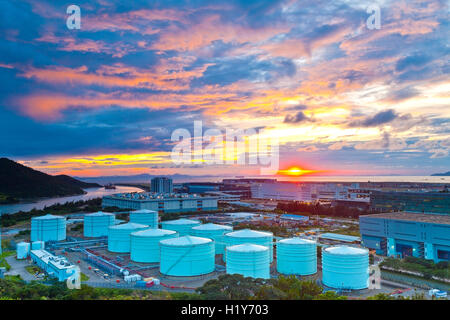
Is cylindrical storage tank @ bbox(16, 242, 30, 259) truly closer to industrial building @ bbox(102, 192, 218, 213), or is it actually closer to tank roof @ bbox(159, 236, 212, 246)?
tank roof @ bbox(159, 236, 212, 246)

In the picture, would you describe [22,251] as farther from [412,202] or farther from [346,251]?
[412,202]

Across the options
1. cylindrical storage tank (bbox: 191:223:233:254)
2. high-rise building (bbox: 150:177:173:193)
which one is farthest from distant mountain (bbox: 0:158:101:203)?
cylindrical storage tank (bbox: 191:223:233:254)

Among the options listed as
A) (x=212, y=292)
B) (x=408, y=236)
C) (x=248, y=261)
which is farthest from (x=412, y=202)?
(x=212, y=292)

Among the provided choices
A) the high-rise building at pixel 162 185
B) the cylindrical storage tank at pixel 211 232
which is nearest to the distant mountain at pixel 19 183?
the high-rise building at pixel 162 185

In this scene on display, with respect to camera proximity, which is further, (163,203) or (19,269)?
(163,203)

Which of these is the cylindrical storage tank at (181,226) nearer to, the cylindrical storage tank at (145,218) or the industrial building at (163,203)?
the cylindrical storage tank at (145,218)
